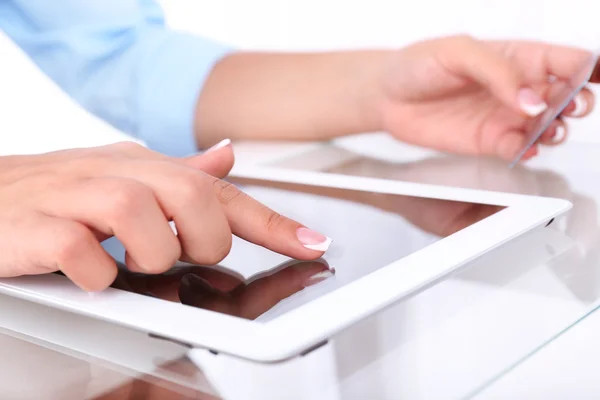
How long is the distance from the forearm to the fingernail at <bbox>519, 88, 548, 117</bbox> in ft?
0.75

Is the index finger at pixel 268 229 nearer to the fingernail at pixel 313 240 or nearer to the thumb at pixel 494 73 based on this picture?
the fingernail at pixel 313 240

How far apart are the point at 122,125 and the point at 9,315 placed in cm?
73

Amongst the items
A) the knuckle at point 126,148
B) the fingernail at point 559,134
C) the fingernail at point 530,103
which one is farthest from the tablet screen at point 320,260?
the fingernail at point 559,134

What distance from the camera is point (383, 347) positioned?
36 centimetres

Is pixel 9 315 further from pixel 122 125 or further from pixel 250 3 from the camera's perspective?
pixel 250 3

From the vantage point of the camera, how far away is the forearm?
95 cm

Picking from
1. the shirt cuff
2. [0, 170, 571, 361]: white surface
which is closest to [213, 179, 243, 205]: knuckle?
[0, 170, 571, 361]: white surface

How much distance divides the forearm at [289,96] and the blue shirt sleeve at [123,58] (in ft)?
0.10

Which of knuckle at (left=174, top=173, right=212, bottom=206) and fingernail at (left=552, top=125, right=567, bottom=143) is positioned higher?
knuckle at (left=174, top=173, right=212, bottom=206)

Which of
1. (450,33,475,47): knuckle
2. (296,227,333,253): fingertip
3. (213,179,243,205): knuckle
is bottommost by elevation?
(296,227,333,253): fingertip

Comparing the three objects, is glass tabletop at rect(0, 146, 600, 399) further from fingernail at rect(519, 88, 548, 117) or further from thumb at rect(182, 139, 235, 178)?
fingernail at rect(519, 88, 548, 117)

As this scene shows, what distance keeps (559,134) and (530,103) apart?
0.17 meters

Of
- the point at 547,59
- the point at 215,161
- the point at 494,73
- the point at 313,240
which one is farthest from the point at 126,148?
the point at 547,59

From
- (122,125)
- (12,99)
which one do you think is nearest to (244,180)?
(122,125)
